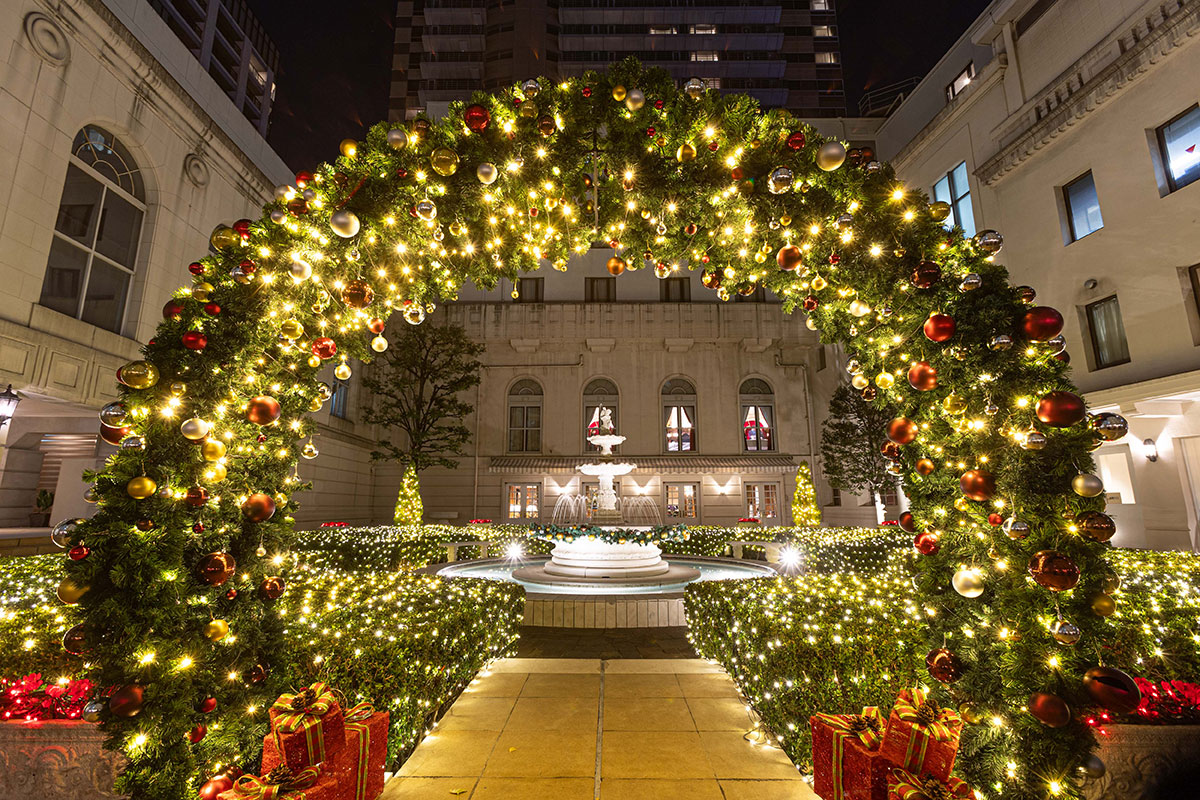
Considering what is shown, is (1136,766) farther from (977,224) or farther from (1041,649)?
(977,224)

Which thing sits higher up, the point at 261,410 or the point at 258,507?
the point at 261,410

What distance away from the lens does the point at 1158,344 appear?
37.2ft

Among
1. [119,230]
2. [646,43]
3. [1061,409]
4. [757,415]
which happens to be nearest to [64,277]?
[119,230]

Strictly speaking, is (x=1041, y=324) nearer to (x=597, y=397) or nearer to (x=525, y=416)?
(x=597, y=397)

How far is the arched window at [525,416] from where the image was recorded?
24.8 m

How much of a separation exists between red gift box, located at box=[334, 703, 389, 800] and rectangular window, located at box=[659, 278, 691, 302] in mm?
24894

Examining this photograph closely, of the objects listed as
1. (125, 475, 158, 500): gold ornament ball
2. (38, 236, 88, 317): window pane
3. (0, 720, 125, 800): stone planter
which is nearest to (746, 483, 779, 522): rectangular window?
(0, 720, 125, 800): stone planter

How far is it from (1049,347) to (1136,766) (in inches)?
103

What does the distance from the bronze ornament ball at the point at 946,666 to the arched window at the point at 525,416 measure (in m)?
22.4

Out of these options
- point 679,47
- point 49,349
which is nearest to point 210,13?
point 679,47

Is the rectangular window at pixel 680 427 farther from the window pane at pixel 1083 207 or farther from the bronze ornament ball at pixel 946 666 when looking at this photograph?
the bronze ornament ball at pixel 946 666

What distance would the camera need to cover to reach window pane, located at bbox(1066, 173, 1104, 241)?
1284 cm

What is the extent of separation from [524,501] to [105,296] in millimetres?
16671

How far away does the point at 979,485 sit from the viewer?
8.78ft
